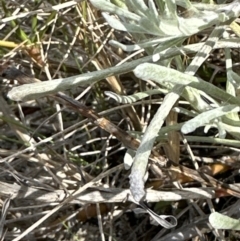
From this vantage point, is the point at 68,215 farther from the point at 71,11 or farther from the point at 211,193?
the point at 71,11

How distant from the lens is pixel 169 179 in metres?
1.15

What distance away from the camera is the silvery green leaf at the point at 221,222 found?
782 millimetres

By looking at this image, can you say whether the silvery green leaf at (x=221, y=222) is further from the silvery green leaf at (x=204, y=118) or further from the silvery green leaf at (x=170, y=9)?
the silvery green leaf at (x=170, y=9)

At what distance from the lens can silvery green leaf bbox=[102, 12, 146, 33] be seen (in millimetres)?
798

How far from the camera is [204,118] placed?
29.2 inches

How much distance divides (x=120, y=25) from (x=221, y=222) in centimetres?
29

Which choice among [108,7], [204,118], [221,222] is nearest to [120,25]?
[108,7]

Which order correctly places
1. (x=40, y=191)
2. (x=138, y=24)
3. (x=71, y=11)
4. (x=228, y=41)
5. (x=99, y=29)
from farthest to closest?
(x=71, y=11) < (x=99, y=29) < (x=40, y=191) < (x=228, y=41) < (x=138, y=24)

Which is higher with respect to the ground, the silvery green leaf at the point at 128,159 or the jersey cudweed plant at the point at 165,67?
the jersey cudweed plant at the point at 165,67

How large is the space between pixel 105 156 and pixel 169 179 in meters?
0.19

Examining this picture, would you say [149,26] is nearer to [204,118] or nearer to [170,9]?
[170,9]

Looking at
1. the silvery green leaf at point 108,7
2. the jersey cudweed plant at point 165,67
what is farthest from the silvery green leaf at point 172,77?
the silvery green leaf at point 108,7

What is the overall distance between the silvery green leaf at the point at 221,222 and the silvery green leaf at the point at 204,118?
4.8 inches

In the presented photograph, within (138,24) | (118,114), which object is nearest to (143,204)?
(138,24)
